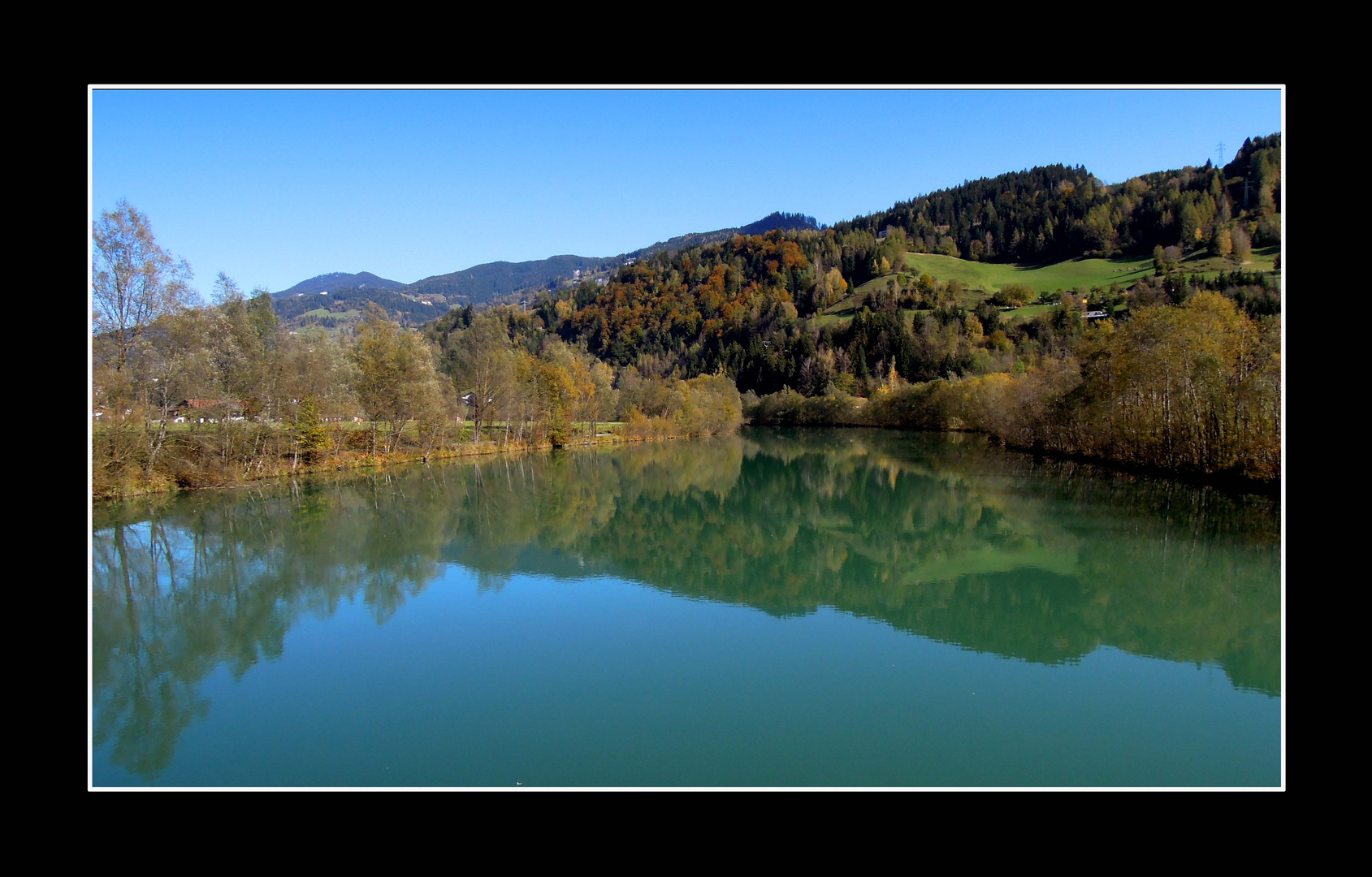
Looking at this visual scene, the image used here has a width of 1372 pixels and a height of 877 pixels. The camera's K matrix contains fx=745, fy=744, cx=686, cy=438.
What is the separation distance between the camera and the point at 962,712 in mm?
7625

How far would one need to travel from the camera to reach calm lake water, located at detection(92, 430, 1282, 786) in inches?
264

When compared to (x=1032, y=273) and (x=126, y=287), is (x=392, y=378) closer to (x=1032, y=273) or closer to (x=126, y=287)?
(x=126, y=287)

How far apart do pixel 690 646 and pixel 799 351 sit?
89404mm

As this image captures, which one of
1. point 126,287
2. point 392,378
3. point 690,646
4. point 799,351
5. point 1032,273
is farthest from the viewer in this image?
point 1032,273

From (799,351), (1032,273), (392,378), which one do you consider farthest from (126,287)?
(1032,273)

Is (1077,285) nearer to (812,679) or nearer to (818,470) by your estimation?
(818,470)

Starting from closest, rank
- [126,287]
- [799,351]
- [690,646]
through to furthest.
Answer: [690,646] → [126,287] → [799,351]

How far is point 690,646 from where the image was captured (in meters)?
10.1

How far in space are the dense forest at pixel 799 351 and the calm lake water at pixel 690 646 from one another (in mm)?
4457

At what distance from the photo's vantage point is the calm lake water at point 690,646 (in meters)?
6.70

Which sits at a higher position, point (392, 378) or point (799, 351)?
point (799, 351)

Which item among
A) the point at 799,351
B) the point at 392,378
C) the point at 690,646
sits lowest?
the point at 690,646

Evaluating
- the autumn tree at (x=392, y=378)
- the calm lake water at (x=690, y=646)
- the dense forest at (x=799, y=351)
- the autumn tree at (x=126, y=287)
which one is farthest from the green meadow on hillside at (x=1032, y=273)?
the autumn tree at (x=126, y=287)

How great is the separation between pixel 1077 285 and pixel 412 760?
102 m
